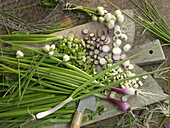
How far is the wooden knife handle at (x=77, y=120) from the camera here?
1483 mm

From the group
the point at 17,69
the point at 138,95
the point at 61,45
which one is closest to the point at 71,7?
the point at 61,45

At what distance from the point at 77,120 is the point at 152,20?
1.16 m

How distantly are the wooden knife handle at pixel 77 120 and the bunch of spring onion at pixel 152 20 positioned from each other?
970mm

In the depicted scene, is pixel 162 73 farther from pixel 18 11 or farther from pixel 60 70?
pixel 18 11

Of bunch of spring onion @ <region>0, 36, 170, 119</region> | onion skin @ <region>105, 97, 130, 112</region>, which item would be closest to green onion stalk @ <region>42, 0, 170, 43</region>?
bunch of spring onion @ <region>0, 36, 170, 119</region>

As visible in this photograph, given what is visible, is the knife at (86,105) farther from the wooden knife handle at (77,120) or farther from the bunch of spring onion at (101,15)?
the bunch of spring onion at (101,15)

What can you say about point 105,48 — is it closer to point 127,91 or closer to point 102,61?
point 102,61

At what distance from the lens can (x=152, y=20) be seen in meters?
1.69

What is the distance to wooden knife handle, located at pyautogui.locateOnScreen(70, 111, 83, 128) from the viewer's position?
58.4 inches

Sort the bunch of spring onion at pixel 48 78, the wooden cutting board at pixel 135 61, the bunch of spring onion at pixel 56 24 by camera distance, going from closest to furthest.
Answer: the bunch of spring onion at pixel 48 78 < the wooden cutting board at pixel 135 61 < the bunch of spring onion at pixel 56 24

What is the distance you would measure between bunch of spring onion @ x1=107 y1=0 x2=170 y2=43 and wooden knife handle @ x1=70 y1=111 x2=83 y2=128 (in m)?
0.97

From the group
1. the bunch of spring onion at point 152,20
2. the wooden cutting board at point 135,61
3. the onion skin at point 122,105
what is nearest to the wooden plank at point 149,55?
the wooden cutting board at point 135,61

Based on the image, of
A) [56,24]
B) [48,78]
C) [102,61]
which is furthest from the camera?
[56,24]

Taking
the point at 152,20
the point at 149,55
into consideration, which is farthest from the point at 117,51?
the point at 152,20
